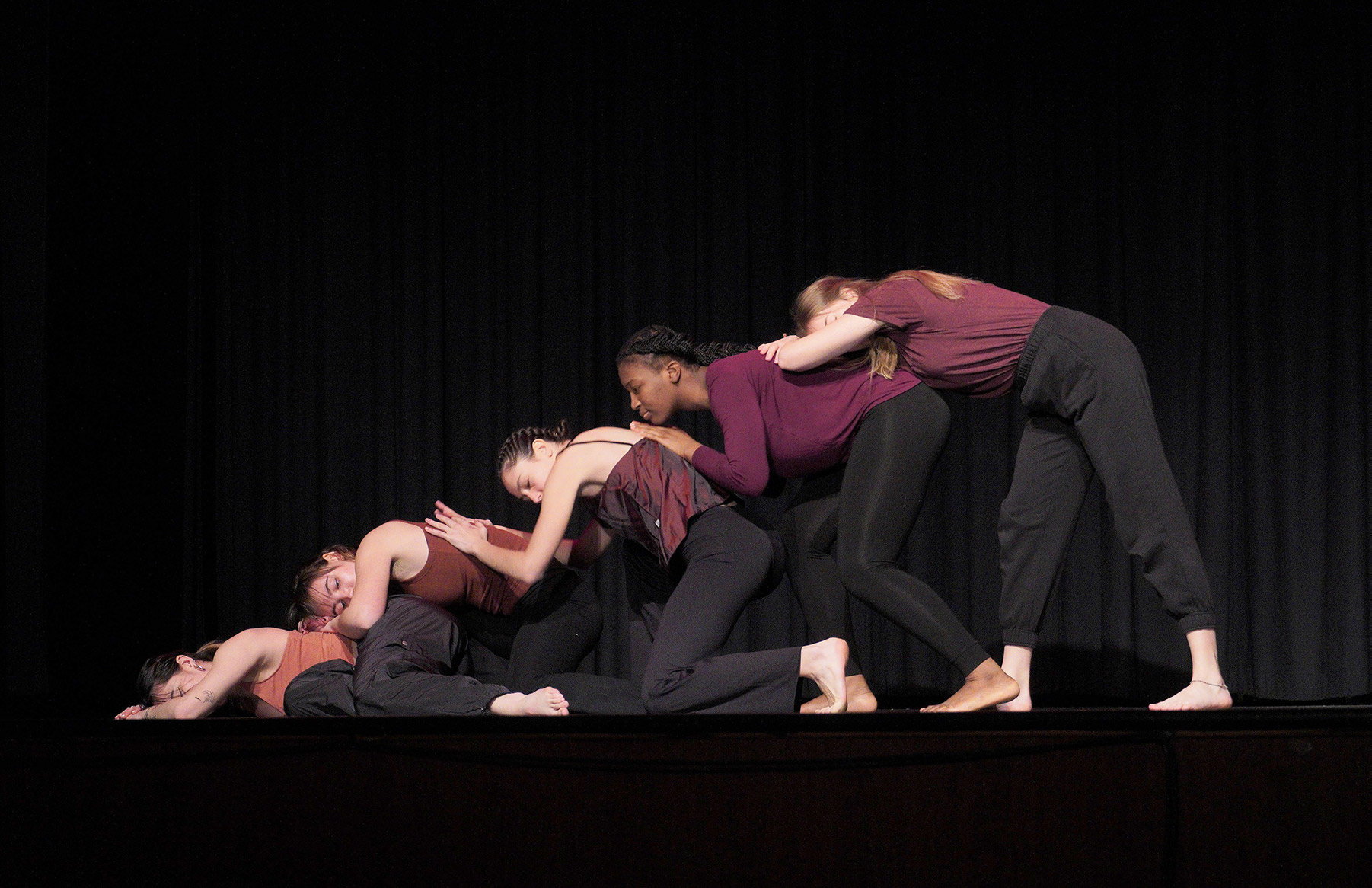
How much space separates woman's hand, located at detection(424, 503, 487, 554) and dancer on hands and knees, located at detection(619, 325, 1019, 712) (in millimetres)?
535

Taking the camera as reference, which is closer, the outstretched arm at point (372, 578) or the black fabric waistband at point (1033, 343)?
the black fabric waistband at point (1033, 343)

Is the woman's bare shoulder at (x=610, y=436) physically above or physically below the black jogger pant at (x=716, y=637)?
above

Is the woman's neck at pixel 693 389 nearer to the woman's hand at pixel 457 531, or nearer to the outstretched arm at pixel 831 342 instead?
the outstretched arm at pixel 831 342

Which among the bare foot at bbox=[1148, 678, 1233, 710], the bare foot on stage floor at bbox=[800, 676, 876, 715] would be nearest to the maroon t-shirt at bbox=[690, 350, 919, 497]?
the bare foot on stage floor at bbox=[800, 676, 876, 715]

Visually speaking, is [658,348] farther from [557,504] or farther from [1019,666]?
[1019,666]

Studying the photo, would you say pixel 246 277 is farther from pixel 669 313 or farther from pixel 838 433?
pixel 838 433

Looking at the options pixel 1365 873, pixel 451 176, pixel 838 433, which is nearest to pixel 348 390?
pixel 451 176

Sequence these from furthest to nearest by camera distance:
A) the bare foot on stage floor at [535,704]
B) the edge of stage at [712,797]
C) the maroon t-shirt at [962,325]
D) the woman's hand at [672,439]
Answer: the woman's hand at [672,439] < the bare foot on stage floor at [535,704] < the maroon t-shirt at [962,325] < the edge of stage at [712,797]

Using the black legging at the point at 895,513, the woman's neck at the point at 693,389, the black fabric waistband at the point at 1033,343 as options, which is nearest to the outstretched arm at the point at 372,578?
the woman's neck at the point at 693,389

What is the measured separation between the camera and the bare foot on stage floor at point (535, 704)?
2.32 m

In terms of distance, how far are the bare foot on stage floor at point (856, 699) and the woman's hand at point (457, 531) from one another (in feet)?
3.10

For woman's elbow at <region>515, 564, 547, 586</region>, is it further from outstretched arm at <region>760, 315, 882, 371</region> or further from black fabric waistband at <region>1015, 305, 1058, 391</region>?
black fabric waistband at <region>1015, 305, 1058, 391</region>

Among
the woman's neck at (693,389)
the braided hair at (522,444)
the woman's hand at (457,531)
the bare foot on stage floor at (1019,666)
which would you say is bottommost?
the bare foot on stage floor at (1019,666)

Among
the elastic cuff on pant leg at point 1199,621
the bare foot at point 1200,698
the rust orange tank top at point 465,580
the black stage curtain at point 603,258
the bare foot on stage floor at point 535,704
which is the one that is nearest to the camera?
the bare foot at point 1200,698
